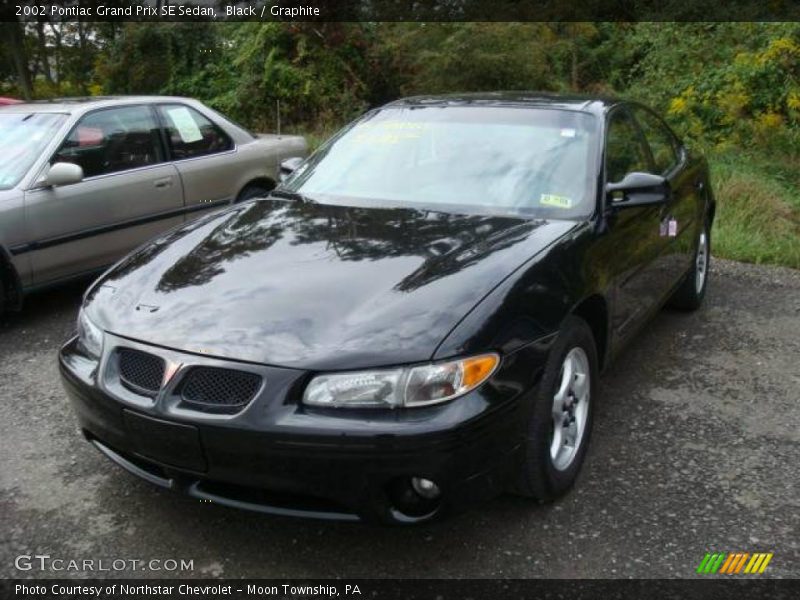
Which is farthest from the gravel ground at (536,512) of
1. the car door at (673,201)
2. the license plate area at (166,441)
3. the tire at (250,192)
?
the tire at (250,192)

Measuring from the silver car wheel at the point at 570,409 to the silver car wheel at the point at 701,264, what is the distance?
2398 mm

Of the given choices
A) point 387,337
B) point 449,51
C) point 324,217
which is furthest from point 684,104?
point 387,337

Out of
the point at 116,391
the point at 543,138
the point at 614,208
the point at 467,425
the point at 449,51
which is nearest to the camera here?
the point at 467,425

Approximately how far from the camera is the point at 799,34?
1131 cm

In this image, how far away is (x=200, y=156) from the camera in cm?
635

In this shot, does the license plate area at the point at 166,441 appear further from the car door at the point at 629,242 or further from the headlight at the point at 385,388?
the car door at the point at 629,242

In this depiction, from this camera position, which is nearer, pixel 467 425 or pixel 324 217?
pixel 467 425

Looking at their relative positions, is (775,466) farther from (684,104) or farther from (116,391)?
(684,104)

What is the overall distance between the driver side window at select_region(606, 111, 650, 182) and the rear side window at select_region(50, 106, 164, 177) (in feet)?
11.4

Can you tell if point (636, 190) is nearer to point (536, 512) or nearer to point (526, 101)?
point (526, 101)

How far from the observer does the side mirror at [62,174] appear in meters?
5.12

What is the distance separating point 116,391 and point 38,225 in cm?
289

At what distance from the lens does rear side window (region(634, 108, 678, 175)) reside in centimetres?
462

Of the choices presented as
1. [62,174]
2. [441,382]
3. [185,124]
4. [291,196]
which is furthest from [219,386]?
[185,124]
